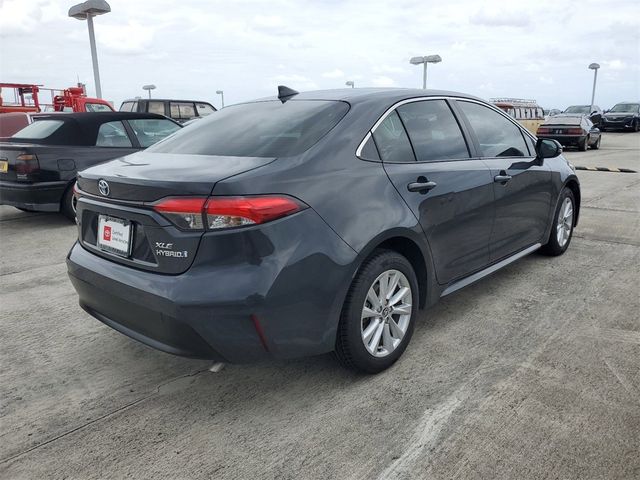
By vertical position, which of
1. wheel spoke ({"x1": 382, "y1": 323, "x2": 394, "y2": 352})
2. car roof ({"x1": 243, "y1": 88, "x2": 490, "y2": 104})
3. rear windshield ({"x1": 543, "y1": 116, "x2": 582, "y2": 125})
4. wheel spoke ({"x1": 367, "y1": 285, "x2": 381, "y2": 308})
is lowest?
wheel spoke ({"x1": 382, "y1": 323, "x2": 394, "y2": 352})

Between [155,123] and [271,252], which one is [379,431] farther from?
[155,123]

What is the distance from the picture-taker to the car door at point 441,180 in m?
3.03

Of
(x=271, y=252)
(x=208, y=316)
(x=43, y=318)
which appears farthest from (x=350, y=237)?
(x=43, y=318)

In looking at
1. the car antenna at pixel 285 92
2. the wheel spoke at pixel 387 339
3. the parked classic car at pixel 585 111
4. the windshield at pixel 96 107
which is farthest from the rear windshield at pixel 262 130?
the parked classic car at pixel 585 111

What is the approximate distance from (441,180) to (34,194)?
5491 mm

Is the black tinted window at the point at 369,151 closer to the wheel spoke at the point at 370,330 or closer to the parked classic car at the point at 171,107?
the wheel spoke at the point at 370,330

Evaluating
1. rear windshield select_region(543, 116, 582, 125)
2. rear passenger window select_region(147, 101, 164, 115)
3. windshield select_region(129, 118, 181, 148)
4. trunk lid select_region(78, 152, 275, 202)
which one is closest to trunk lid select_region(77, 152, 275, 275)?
trunk lid select_region(78, 152, 275, 202)

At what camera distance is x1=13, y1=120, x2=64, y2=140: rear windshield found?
22.6 feet

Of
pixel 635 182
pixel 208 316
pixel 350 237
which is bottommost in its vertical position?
pixel 635 182

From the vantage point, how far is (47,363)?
3154mm

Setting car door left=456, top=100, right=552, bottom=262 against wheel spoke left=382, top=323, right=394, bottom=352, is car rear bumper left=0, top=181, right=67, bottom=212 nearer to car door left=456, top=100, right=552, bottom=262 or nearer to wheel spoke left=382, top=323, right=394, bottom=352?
car door left=456, top=100, right=552, bottom=262

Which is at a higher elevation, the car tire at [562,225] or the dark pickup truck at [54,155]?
the dark pickup truck at [54,155]

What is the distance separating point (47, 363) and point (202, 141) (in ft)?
5.30

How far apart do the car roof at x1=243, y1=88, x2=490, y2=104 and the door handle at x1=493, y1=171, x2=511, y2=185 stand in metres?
0.68
